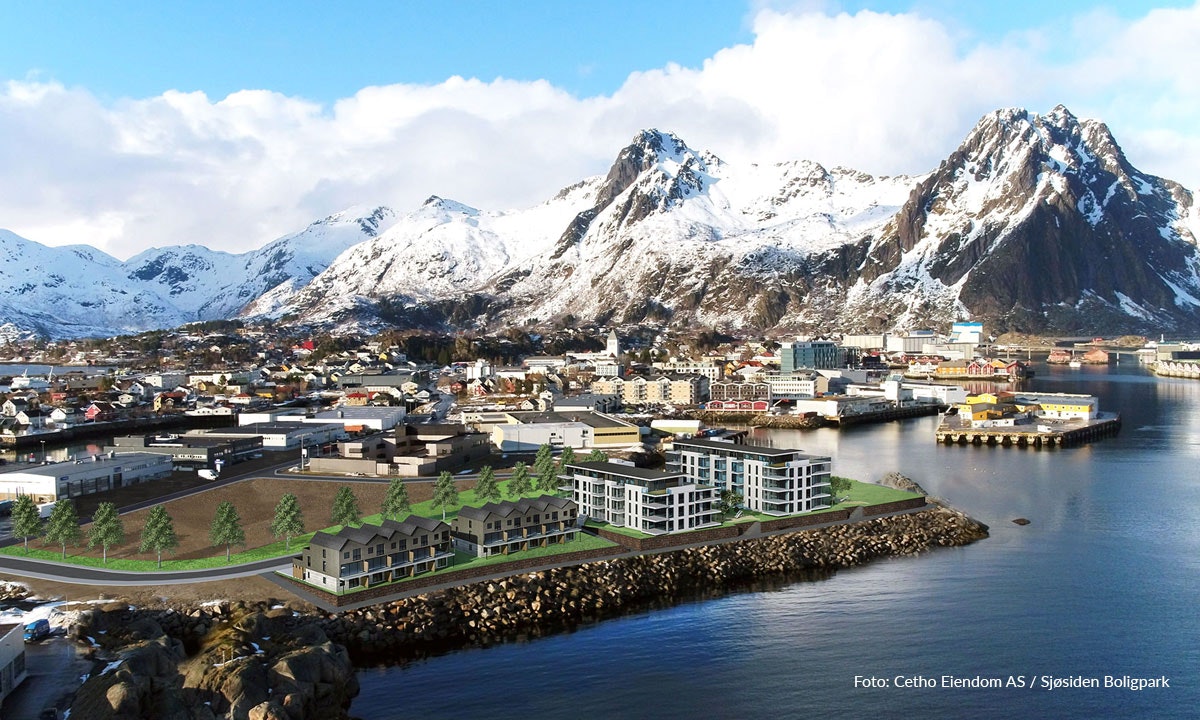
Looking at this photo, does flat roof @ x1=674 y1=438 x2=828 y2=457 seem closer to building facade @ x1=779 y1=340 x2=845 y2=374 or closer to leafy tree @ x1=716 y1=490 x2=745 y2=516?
leafy tree @ x1=716 y1=490 x2=745 y2=516

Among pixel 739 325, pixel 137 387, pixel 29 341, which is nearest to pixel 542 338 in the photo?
pixel 739 325

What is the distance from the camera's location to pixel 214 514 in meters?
22.1

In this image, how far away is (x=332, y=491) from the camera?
24.9 metres

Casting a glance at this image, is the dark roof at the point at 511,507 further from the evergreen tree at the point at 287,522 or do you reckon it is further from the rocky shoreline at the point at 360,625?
the evergreen tree at the point at 287,522

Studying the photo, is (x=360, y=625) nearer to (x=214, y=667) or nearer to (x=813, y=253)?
(x=214, y=667)

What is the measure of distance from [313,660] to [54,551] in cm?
865

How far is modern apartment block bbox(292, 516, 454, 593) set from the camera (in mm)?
16156

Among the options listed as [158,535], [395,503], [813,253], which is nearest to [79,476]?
[158,535]

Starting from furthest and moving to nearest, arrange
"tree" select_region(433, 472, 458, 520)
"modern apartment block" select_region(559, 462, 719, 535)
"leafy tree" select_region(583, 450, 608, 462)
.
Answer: "leafy tree" select_region(583, 450, 608, 462), "tree" select_region(433, 472, 458, 520), "modern apartment block" select_region(559, 462, 719, 535)

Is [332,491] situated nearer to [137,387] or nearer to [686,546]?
[686,546]

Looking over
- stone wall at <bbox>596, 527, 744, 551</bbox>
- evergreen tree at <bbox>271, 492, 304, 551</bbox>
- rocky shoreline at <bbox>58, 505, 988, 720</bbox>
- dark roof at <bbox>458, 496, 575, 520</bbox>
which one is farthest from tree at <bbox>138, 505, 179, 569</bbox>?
stone wall at <bbox>596, 527, 744, 551</bbox>

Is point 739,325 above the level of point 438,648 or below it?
above

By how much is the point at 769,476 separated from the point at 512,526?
21.4 feet

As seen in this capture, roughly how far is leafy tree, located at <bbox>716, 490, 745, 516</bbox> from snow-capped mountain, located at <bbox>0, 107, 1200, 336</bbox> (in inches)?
3614
